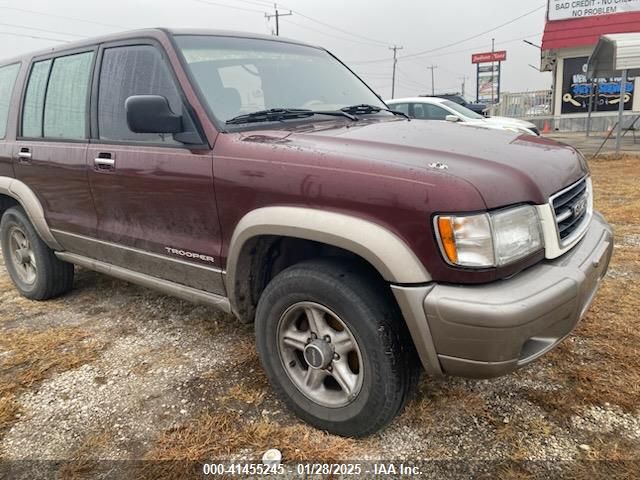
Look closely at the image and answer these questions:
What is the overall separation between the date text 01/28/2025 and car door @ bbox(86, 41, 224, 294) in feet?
2.94

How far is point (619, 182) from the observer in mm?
8023

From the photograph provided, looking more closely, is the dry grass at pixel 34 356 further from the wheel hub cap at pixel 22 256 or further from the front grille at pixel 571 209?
the front grille at pixel 571 209

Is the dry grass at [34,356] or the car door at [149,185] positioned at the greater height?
the car door at [149,185]

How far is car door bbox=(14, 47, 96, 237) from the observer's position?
327 cm

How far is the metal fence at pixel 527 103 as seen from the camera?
22425mm

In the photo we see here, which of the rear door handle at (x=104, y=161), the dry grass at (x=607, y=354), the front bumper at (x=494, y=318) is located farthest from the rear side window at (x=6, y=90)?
the dry grass at (x=607, y=354)

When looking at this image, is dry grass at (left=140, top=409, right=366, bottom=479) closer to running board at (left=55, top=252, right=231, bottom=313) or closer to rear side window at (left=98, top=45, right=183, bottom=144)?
running board at (left=55, top=252, right=231, bottom=313)

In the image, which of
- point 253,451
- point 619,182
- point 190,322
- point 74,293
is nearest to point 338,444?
point 253,451

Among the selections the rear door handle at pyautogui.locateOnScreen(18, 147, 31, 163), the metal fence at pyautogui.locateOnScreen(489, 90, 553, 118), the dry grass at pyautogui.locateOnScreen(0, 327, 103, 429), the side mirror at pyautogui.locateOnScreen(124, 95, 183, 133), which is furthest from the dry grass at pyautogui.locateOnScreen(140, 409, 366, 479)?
the metal fence at pyautogui.locateOnScreen(489, 90, 553, 118)

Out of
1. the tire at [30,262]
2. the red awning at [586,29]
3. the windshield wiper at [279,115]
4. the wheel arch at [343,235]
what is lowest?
the tire at [30,262]

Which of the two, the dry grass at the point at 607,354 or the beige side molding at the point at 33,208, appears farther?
the beige side molding at the point at 33,208

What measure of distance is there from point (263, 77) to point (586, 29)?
778 inches

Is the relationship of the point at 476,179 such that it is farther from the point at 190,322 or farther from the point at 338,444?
the point at 190,322

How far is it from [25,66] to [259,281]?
2.86 m
